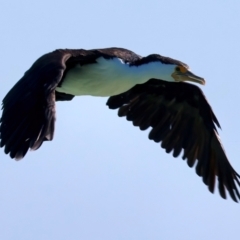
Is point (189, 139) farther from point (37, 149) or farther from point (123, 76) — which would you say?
point (37, 149)

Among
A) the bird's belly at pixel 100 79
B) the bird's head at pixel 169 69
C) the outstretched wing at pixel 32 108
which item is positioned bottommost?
the outstretched wing at pixel 32 108

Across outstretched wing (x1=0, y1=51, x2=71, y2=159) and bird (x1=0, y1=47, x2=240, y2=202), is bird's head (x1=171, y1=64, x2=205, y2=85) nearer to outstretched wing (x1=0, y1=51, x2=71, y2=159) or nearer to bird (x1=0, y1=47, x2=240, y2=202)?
bird (x1=0, y1=47, x2=240, y2=202)

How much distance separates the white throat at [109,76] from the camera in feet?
82.5

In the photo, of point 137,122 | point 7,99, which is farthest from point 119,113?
point 7,99

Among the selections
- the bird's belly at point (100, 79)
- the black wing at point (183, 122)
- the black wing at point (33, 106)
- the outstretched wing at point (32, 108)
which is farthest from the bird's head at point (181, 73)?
the outstretched wing at point (32, 108)

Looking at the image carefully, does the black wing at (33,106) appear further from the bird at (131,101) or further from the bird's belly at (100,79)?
the bird's belly at (100,79)

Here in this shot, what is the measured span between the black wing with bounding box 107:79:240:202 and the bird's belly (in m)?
1.47

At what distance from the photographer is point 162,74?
2527cm

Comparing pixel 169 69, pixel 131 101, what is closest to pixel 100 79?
pixel 169 69

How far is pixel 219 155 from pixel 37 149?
484cm

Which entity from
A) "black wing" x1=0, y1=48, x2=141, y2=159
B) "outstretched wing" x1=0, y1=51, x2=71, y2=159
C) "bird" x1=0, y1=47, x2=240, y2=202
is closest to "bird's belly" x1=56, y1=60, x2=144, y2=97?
"bird" x1=0, y1=47, x2=240, y2=202

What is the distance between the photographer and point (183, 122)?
2689cm

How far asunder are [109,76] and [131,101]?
182cm

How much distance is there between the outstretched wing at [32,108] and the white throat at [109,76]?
0.91 metres
